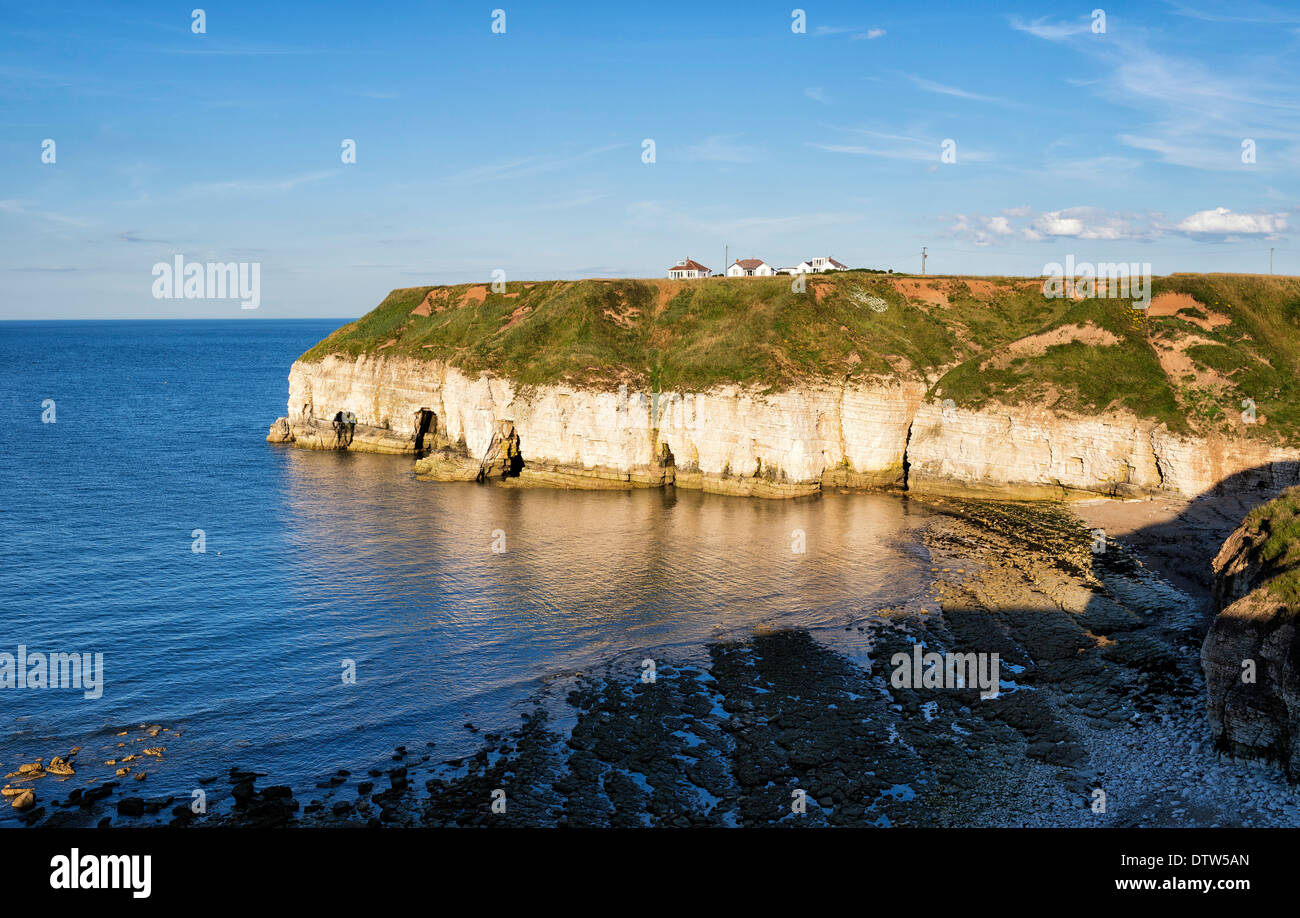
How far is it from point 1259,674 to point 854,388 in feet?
146

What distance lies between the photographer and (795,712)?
3095 cm

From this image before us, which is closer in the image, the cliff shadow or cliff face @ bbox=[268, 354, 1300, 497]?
the cliff shadow

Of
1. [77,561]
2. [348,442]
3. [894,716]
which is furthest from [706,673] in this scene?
[348,442]

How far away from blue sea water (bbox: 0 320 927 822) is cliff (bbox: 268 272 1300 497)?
4.89 metres

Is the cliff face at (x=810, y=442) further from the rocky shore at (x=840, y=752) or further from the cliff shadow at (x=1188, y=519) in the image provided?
the rocky shore at (x=840, y=752)

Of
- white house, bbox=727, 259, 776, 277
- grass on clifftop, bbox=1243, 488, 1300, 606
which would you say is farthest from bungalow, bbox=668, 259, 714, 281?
grass on clifftop, bbox=1243, 488, 1300, 606

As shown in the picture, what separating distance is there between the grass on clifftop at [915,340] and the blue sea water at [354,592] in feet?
40.6

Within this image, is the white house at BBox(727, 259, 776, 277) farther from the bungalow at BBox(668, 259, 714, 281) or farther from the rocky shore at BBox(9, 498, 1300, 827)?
the rocky shore at BBox(9, 498, 1300, 827)

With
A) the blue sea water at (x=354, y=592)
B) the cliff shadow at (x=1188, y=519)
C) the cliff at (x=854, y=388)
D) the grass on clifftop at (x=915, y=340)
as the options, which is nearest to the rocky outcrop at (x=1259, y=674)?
the blue sea water at (x=354, y=592)

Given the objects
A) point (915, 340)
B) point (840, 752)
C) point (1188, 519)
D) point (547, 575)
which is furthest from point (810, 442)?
point (840, 752)

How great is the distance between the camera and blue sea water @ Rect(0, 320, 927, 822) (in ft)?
99.6

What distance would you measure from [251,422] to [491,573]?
230ft

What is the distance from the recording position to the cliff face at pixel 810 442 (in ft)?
195
